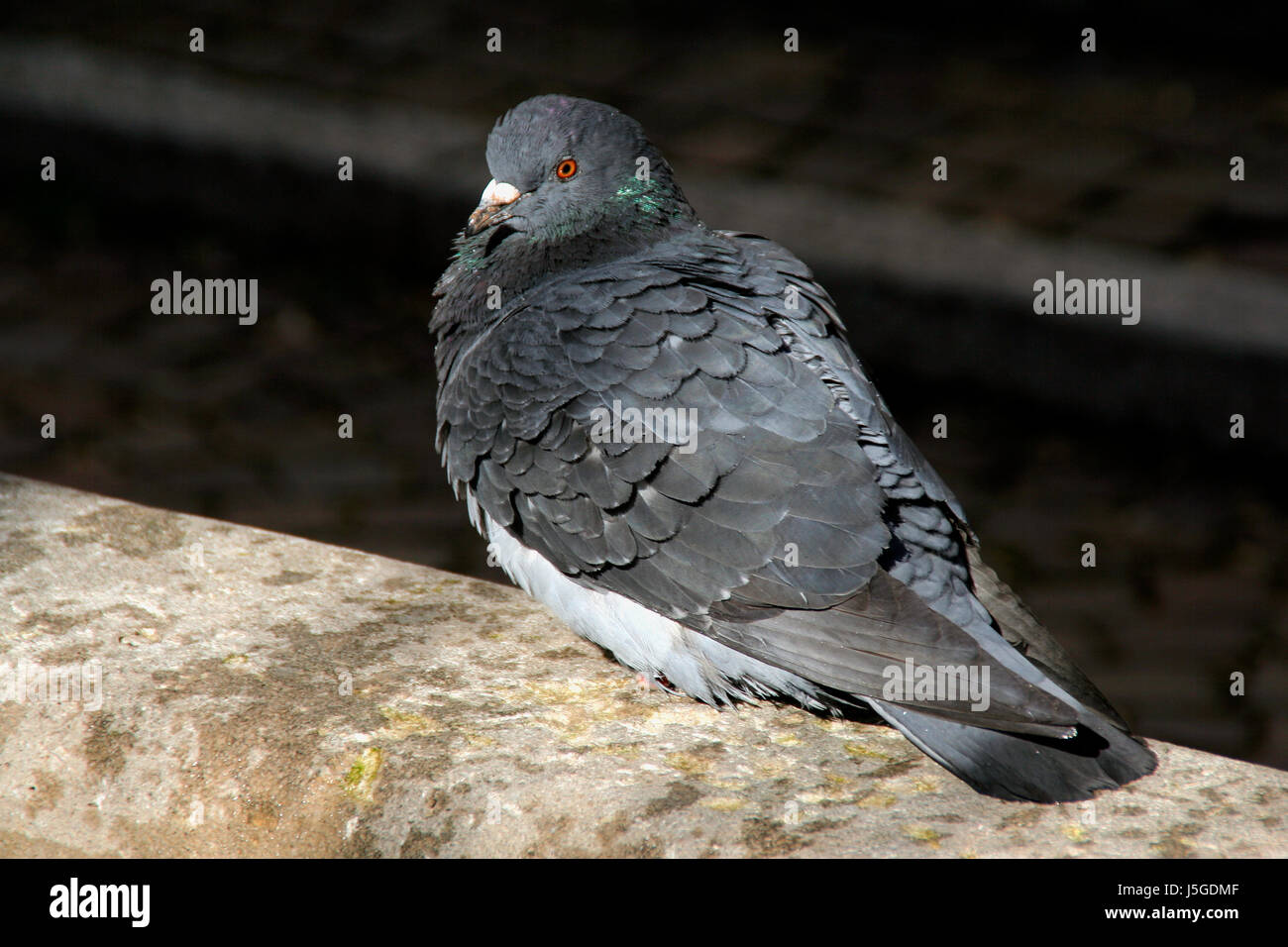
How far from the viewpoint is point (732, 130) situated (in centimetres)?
753

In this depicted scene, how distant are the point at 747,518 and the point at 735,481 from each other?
3.1 inches

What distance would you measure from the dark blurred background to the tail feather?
1.96 meters

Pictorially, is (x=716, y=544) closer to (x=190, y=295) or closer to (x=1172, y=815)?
(x=1172, y=815)

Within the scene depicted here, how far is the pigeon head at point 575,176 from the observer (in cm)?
347

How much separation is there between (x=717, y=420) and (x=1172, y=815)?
3.69 ft

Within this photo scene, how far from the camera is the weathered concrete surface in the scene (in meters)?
2.49

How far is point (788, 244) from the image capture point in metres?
6.80
